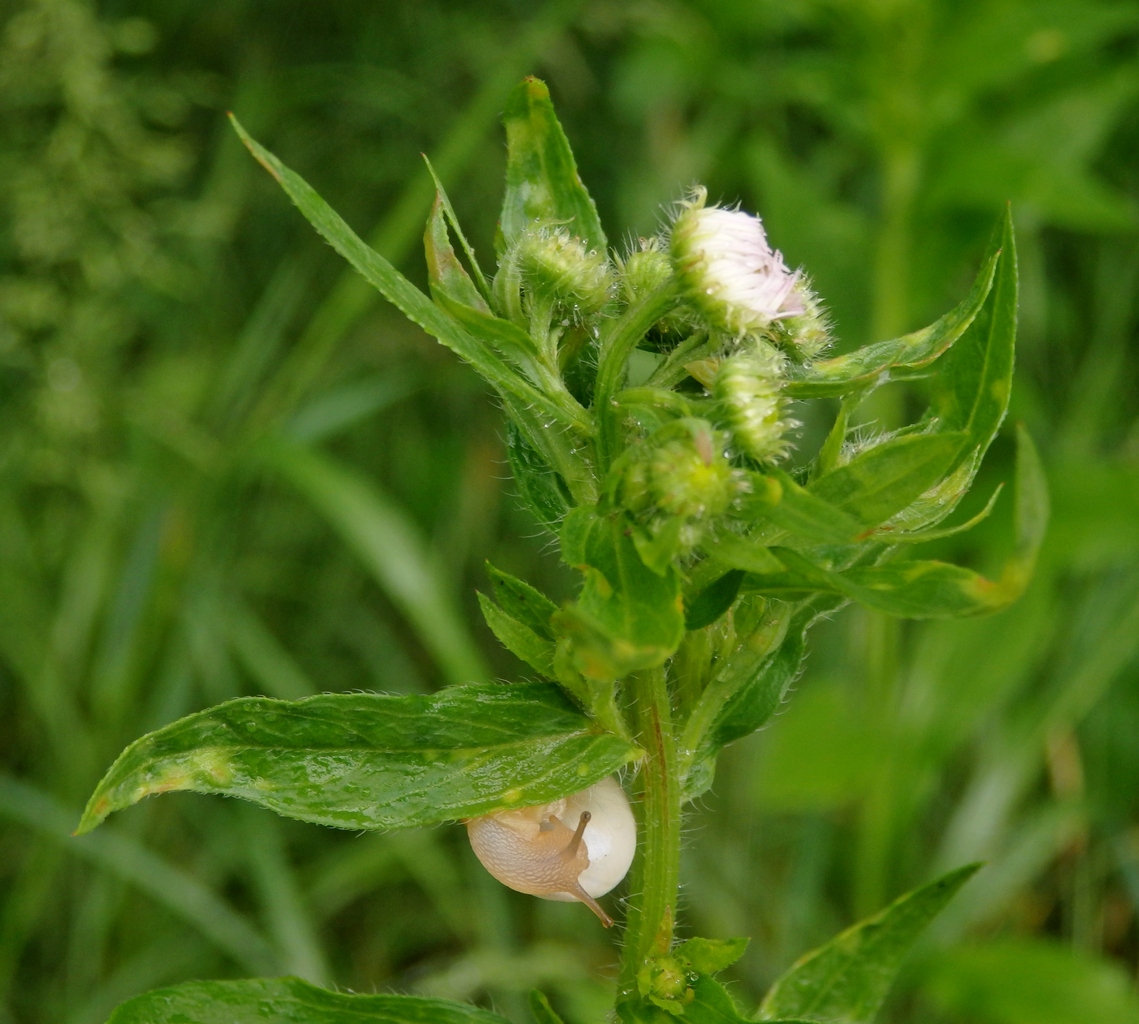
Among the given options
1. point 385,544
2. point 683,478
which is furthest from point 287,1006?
point 385,544

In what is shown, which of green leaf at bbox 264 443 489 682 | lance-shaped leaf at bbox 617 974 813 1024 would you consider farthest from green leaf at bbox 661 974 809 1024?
green leaf at bbox 264 443 489 682

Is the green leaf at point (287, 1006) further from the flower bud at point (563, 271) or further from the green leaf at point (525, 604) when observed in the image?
the flower bud at point (563, 271)

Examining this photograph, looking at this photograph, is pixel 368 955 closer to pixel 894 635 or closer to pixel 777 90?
pixel 894 635

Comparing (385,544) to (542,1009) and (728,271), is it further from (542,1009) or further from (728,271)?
(728,271)

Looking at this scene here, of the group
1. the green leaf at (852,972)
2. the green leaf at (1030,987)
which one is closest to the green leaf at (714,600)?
the green leaf at (852,972)

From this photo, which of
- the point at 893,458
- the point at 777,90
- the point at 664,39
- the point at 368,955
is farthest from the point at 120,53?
the point at 893,458

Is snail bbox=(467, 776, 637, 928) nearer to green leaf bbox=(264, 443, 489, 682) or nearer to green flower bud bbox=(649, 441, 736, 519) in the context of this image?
green flower bud bbox=(649, 441, 736, 519)

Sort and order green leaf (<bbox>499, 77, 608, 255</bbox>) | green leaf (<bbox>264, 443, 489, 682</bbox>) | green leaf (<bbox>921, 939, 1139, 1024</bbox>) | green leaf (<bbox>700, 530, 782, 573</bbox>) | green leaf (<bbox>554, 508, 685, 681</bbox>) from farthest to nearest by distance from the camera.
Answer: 1. green leaf (<bbox>264, 443, 489, 682</bbox>)
2. green leaf (<bbox>921, 939, 1139, 1024</bbox>)
3. green leaf (<bbox>499, 77, 608, 255</bbox>)
4. green leaf (<bbox>700, 530, 782, 573</bbox>)
5. green leaf (<bbox>554, 508, 685, 681</bbox>)
